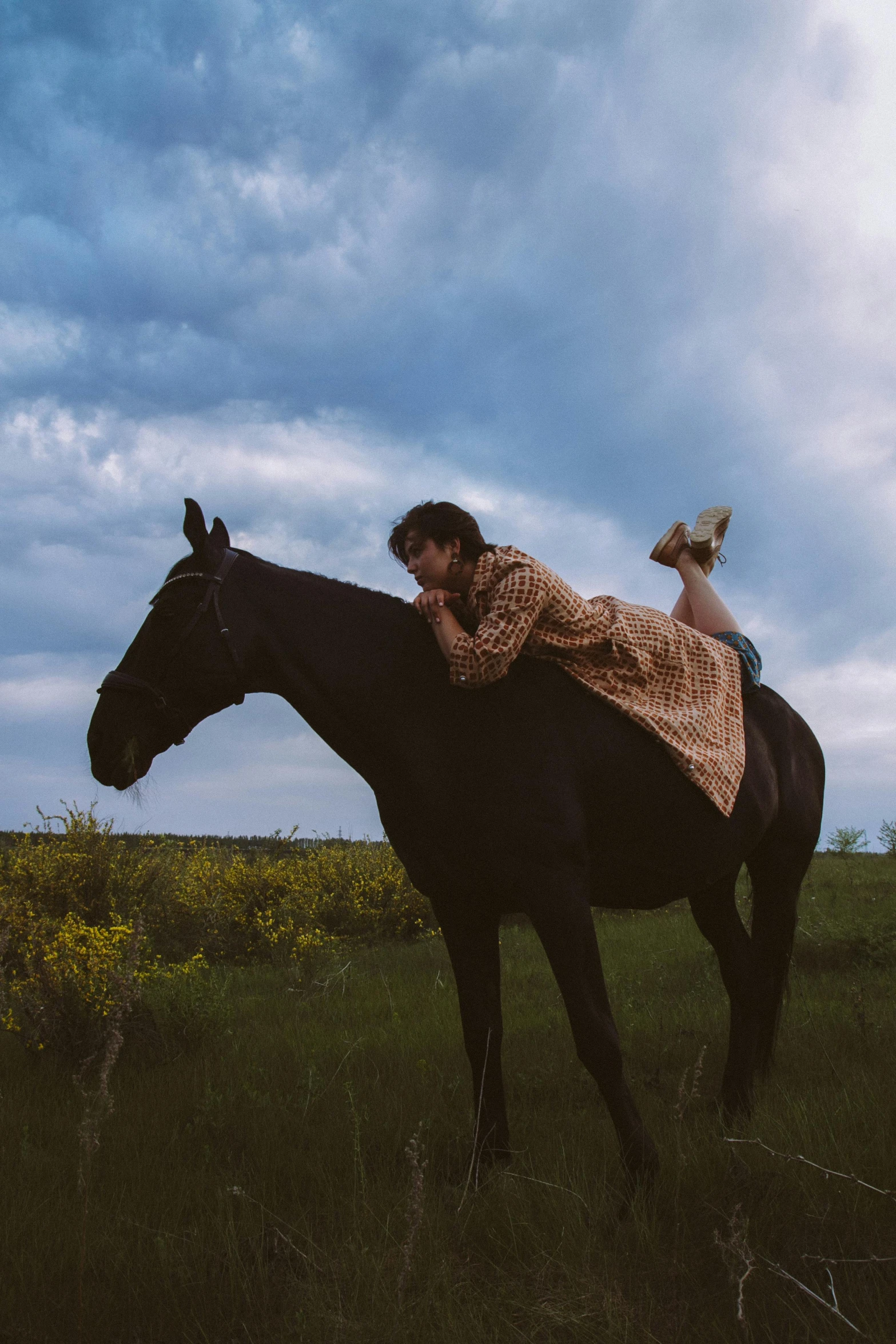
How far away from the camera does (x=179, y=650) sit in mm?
3105

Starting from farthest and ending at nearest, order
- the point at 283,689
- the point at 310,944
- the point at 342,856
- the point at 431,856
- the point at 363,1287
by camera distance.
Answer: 1. the point at 342,856
2. the point at 310,944
3. the point at 283,689
4. the point at 431,856
5. the point at 363,1287

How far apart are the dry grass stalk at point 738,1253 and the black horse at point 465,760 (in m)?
0.44

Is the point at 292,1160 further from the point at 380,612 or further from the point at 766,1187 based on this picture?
the point at 380,612

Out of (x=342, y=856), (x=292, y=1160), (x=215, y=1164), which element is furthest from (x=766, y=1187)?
(x=342, y=856)

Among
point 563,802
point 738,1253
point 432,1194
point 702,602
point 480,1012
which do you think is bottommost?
point 432,1194

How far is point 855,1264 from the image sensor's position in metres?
2.36

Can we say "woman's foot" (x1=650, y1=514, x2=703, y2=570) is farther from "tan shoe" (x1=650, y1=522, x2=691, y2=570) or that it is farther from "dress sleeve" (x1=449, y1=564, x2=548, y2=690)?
"dress sleeve" (x1=449, y1=564, x2=548, y2=690)

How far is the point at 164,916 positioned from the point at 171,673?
24.9 feet

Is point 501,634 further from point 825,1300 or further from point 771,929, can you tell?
point 771,929

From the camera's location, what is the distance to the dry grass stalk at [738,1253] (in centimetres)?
177

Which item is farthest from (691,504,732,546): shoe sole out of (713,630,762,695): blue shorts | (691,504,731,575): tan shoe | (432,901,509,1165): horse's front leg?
(432,901,509,1165): horse's front leg

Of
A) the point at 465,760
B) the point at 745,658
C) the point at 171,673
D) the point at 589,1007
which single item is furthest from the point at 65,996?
the point at 745,658

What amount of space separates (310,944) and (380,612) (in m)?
6.36

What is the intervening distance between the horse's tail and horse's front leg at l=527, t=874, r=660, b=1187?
1.68 metres
